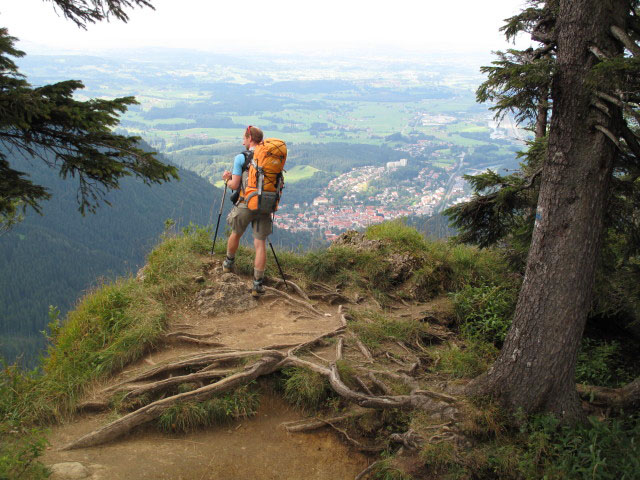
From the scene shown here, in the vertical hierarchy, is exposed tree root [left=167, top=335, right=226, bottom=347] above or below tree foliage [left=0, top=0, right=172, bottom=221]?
below

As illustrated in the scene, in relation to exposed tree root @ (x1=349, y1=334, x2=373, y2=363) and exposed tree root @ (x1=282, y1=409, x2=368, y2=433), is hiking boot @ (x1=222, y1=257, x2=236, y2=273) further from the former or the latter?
exposed tree root @ (x1=282, y1=409, x2=368, y2=433)

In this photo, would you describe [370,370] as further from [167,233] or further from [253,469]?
[167,233]

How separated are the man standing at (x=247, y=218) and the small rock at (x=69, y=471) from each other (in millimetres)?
3475

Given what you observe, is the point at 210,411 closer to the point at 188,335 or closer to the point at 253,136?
the point at 188,335

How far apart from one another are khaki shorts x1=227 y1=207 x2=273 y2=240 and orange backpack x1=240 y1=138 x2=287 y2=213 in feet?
0.64

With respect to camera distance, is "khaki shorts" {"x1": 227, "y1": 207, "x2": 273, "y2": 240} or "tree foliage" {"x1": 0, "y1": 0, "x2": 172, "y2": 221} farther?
"khaki shorts" {"x1": 227, "y1": 207, "x2": 273, "y2": 240}

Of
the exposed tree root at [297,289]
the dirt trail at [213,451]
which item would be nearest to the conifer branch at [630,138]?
the dirt trail at [213,451]

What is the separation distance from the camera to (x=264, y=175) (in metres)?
6.40

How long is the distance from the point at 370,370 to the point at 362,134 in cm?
10126

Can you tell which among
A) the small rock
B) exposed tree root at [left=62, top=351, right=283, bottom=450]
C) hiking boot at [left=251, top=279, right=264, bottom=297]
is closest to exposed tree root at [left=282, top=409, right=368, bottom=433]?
exposed tree root at [left=62, top=351, right=283, bottom=450]

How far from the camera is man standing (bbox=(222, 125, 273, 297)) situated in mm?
6492

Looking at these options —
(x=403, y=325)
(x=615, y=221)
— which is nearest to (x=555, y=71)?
(x=615, y=221)

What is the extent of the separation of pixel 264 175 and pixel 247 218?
71 cm

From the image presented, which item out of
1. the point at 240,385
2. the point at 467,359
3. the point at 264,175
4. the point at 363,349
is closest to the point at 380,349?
the point at 363,349
